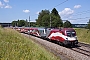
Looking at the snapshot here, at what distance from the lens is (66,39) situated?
25.3m

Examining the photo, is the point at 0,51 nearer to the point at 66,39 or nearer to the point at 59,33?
the point at 66,39

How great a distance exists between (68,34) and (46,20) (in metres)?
72.5

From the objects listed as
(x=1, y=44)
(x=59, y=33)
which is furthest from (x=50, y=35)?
(x=1, y=44)

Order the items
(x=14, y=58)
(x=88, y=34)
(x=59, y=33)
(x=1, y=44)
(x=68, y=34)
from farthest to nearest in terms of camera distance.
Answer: (x=88, y=34), (x=59, y=33), (x=68, y=34), (x=1, y=44), (x=14, y=58)

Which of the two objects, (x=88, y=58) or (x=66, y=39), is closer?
(x=88, y=58)

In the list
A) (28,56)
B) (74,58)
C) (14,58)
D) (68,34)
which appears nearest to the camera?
(14,58)

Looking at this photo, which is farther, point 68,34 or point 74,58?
point 68,34

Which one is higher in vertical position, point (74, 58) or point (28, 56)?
point (28, 56)

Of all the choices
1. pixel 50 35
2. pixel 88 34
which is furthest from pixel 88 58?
pixel 88 34

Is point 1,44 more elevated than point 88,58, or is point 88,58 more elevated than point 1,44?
point 1,44

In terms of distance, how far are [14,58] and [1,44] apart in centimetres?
189

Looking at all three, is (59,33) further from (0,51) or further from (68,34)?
(0,51)

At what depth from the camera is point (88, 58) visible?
17109mm

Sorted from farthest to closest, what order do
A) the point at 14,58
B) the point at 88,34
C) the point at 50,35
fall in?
the point at 88,34 → the point at 50,35 → the point at 14,58
